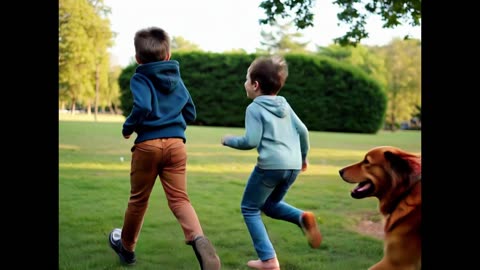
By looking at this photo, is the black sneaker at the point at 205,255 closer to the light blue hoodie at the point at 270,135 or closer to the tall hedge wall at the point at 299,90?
the light blue hoodie at the point at 270,135

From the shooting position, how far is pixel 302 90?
816 cm

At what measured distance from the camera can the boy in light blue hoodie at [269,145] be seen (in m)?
2.46

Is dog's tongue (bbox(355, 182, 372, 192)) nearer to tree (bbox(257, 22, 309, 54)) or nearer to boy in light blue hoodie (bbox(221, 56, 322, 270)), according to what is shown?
boy in light blue hoodie (bbox(221, 56, 322, 270))

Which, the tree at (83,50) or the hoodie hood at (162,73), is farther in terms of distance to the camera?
the tree at (83,50)

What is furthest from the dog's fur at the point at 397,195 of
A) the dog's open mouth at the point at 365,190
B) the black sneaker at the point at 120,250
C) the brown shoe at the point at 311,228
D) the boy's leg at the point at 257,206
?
the black sneaker at the point at 120,250

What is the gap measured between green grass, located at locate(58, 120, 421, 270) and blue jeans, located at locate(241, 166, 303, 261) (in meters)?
0.28

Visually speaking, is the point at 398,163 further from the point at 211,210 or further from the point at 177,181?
the point at 211,210

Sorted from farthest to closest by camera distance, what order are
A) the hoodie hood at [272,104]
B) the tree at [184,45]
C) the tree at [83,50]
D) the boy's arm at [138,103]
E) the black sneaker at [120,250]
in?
the tree at [184,45] → the tree at [83,50] → the black sneaker at [120,250] → the hoodie hood at [272,104] → the boy's arm at [138,103]

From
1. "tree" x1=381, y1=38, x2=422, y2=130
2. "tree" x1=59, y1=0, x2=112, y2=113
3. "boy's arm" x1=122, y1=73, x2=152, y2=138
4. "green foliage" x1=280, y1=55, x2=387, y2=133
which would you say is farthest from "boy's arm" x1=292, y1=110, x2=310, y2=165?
"tree" x1=381, y1=38, x2=422, y2=130

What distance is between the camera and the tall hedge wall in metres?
8.05

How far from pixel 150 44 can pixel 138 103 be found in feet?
1.02
